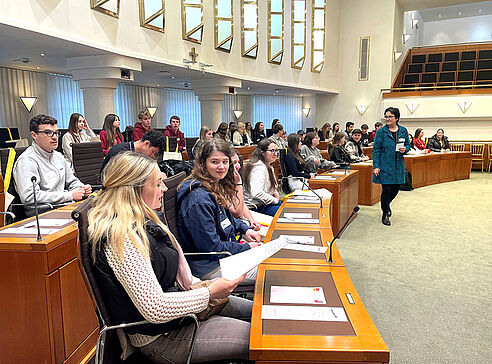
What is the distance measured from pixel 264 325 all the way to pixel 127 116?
1222cm

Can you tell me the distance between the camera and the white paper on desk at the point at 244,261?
142 centimetres

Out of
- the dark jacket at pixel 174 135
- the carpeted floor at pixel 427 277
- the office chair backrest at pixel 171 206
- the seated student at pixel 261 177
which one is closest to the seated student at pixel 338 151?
the carpeted floor at pixel 427 277

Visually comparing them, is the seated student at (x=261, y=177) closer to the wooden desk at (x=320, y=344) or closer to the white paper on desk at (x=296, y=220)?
the white paper on desk at (x=296, y=220)

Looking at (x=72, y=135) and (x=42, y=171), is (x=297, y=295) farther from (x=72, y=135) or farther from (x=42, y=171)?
(x=72, y=135)

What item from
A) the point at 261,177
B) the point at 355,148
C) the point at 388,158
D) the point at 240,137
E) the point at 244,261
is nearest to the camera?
the point at 244,261

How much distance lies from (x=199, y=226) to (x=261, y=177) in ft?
5.73

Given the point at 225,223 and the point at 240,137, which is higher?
the point at 240,137

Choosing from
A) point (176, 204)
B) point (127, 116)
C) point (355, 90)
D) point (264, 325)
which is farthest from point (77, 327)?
point (355, 90)

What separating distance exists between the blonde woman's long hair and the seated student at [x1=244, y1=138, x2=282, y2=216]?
2202mm

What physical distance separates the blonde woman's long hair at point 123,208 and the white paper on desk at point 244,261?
0.76ft

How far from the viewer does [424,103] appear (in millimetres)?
12438

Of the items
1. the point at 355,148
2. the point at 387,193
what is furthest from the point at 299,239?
the point at 355,148

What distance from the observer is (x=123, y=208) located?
131 cm

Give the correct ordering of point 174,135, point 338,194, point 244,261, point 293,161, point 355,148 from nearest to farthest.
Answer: point 244,261, point 338,194, point 293,161, point 174,135, point 355,148
